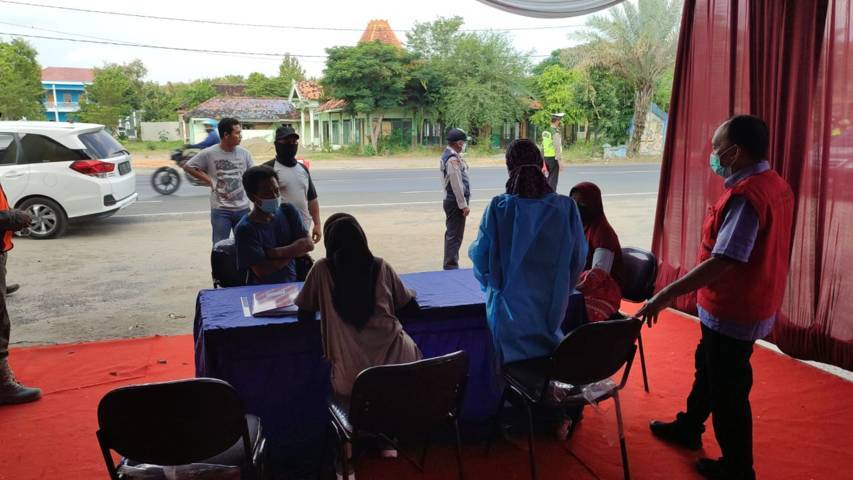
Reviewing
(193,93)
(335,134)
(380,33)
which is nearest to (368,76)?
(380,33)

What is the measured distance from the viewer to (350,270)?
2.15 metres

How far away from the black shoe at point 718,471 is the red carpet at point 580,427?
0.21 ft

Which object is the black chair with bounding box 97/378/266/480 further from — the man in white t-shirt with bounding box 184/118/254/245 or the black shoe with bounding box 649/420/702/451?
the man in white t-shirt with bounding box 184/118/254/245

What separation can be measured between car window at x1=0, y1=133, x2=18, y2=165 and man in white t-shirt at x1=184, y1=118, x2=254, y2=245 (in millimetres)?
4534

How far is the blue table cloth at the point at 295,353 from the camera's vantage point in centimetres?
232

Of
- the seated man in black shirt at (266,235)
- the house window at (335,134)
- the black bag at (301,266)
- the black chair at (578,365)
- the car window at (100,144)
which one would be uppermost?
the house window at (335,134)

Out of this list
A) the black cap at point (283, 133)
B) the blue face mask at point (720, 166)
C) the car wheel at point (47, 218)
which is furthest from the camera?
the car wheel at point (47, 218)

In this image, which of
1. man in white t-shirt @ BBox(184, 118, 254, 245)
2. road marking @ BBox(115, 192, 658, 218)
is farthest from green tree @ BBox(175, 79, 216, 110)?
man in white t-shirt @ BBox(184, 118, 254, 245)

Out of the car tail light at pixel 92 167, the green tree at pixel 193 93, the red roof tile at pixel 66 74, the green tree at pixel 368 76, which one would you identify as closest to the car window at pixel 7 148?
the car tail light at pixel 92 167

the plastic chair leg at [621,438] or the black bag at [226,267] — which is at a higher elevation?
the black bag at [226,267]

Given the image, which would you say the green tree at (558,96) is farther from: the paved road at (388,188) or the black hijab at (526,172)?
the black hijab at (526,172)

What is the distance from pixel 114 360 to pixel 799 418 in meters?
4.17

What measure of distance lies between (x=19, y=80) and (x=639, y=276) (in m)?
22.5

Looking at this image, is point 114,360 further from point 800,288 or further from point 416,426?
point 800,288
